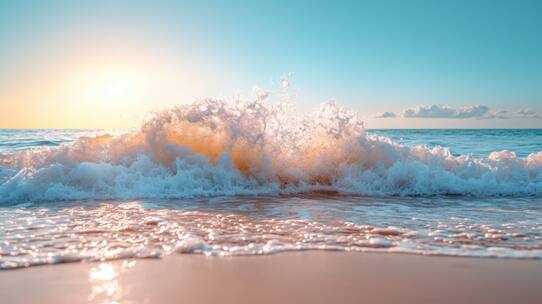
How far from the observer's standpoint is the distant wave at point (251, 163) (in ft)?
24.7

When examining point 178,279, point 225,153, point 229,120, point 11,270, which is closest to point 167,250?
point 178,279

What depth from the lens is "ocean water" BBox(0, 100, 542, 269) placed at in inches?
154

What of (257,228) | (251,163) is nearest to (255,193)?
(251,163)

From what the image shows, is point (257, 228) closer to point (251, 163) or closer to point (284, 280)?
point (284, 280)

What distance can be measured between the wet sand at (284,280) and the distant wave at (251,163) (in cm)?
406

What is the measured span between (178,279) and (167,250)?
2.43 ft

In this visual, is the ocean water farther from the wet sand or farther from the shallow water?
the wet sand

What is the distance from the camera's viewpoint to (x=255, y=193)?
7.72m

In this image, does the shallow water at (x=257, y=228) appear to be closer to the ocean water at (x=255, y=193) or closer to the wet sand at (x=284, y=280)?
the ocean water at (x=255, y=193)

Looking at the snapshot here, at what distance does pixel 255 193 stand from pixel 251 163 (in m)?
1.13

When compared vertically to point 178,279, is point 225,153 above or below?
above

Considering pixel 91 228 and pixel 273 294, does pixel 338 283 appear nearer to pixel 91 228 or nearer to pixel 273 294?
pixel 273 294

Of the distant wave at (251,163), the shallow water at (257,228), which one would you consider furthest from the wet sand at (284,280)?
the distant wave at (251,163)

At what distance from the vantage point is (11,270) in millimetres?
3137
